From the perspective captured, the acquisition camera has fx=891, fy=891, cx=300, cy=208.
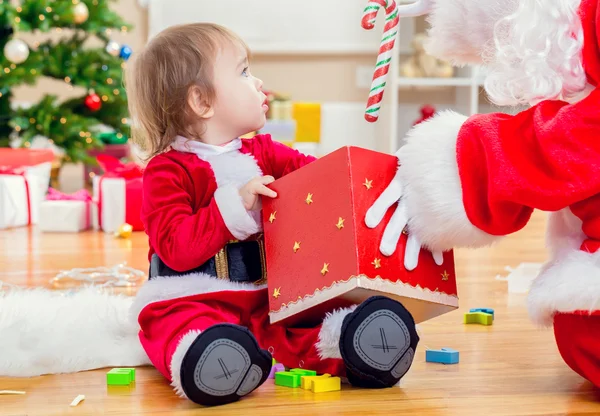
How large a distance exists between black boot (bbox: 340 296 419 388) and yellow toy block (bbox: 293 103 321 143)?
387 cm

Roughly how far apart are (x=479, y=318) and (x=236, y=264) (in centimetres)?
52

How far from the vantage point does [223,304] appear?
1.30 metres

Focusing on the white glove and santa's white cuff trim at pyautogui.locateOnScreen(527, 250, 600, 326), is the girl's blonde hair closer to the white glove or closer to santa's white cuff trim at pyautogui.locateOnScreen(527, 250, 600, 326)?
the white glove

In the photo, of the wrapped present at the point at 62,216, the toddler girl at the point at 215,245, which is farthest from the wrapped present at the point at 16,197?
the toddler girl at the point at 215,245

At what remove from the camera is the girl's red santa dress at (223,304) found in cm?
109

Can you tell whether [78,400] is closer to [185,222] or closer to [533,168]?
A: [185,222]

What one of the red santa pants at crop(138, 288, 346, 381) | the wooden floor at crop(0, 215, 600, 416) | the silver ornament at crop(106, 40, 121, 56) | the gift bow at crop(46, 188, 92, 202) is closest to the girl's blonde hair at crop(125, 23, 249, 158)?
the red santa pants at crop(138, 288, 346, 381)

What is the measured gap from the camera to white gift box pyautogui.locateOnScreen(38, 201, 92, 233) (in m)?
2.87

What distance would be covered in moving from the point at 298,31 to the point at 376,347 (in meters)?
4.28

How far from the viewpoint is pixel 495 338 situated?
149 cm

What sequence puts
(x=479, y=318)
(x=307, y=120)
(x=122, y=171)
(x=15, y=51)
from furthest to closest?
(x=307, y=120) < (x=15, y=51) < (x=122, y=171) < (x=479, y=318)

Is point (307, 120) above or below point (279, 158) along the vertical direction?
above

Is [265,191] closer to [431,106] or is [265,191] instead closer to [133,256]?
[133,256]

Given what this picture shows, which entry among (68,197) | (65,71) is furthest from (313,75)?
(68,197)
